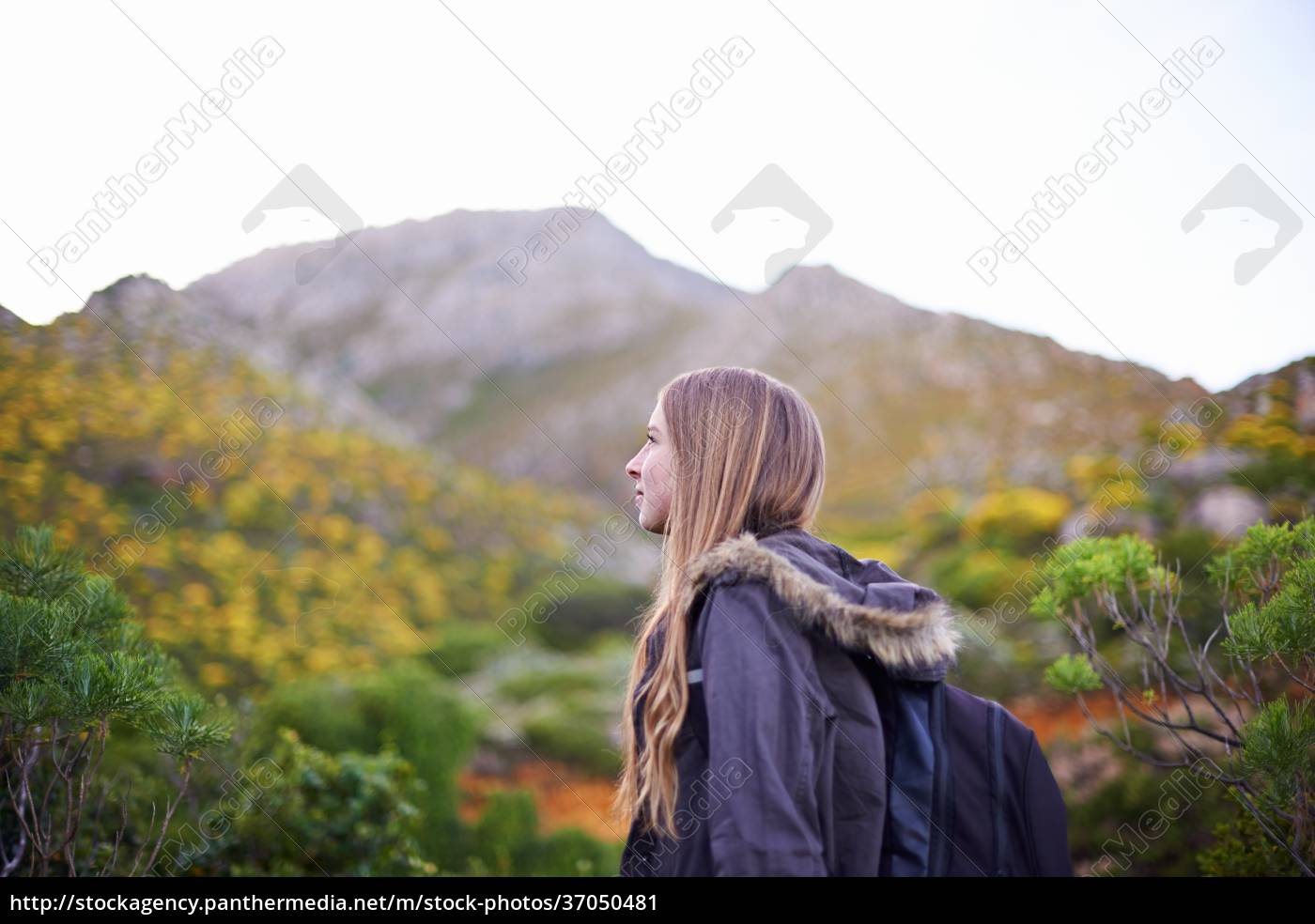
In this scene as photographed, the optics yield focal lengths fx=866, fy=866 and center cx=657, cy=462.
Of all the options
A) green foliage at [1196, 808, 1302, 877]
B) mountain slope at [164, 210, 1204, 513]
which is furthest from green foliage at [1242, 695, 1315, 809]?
mountain slope at [164, 210, 1204, 513]

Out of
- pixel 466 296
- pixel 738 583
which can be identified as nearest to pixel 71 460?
pixel 738 583

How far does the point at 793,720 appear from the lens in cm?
151

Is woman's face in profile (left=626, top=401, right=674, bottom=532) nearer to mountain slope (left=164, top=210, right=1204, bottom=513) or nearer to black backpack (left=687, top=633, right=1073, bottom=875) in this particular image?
black backpack (left=687, top=633, right=1073, bottom=875)

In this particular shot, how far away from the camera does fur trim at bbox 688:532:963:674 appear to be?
163cm

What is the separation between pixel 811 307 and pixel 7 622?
63.2 feet

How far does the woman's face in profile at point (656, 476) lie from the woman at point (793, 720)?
0.11 metres

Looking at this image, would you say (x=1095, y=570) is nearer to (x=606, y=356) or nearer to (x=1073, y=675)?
(x=1073, y=675)

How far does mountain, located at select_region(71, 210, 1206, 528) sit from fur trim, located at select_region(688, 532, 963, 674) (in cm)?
694

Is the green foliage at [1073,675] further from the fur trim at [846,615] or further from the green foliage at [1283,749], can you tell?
the fur trim at [846,615]

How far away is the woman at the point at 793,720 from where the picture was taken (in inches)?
58.9

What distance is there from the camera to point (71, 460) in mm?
6078

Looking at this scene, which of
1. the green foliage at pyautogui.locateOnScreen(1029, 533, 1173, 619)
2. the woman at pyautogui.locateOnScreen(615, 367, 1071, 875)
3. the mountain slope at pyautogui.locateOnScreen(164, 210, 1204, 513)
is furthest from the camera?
the mountain slope at pyautogui.locateOnScreen(164, 210, 1204, 513)

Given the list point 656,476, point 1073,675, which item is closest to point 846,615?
point 656,476
